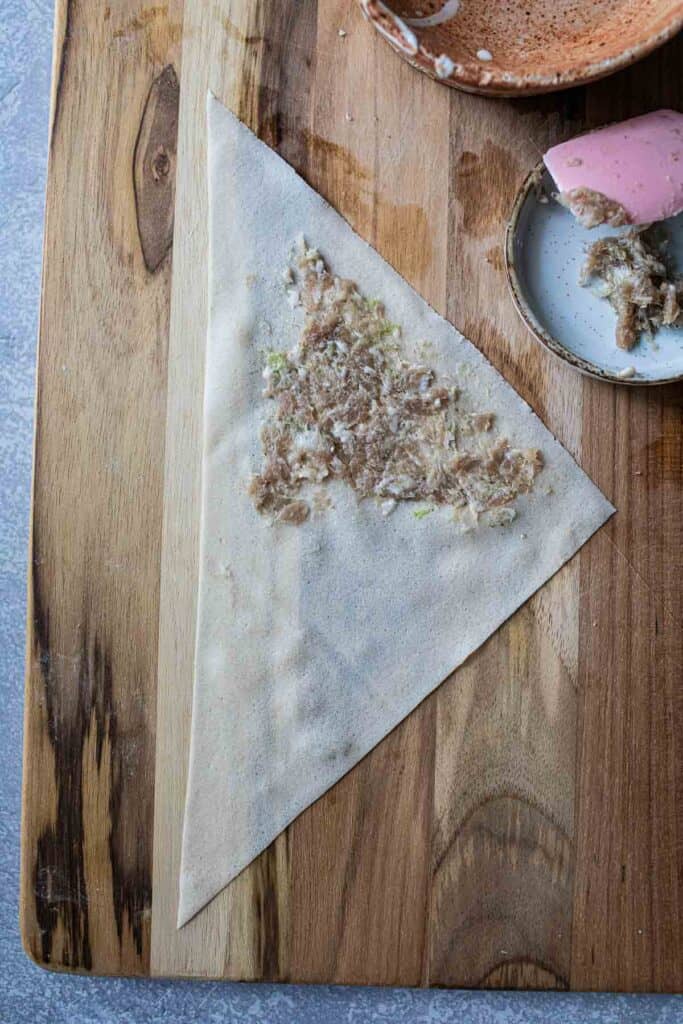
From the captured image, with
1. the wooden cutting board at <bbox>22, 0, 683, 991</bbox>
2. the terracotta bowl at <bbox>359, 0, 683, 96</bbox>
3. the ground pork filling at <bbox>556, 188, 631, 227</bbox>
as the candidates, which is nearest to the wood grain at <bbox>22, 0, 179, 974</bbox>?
the wooden cutting board at <bbox>22, 0, 683, 991</bbox>

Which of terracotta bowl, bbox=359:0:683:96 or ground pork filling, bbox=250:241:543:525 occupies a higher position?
terracotta bowl, bbox=359:0:683:96

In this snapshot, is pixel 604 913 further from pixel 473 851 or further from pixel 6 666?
pixel 6 666

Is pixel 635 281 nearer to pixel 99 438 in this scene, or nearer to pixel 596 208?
pixel 596 208

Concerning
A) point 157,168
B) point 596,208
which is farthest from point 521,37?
point 157,168

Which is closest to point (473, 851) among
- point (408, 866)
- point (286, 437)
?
point (408, 866)

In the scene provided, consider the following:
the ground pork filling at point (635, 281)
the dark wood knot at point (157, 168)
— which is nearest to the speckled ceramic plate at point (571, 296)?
the ground pork filling at point (635, 281)

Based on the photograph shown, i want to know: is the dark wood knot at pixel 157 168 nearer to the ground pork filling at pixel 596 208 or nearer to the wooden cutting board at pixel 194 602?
the wooden cutting board at pixel 194 602

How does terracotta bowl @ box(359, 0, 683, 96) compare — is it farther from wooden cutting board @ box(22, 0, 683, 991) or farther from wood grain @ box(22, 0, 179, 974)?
wood grain @ box(22, 0, 179, 974)
